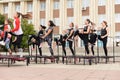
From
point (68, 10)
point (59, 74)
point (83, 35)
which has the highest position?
point (68, 10)

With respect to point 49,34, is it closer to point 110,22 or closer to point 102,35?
point 102,35

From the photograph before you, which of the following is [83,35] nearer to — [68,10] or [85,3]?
[85,3]

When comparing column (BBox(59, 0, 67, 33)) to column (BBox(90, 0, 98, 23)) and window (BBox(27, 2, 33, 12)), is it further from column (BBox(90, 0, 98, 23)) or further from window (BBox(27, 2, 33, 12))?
window (BBox(27, 2, 33, 12))

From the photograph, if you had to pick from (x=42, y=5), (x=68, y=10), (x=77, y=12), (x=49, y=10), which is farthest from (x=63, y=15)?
(x=42, y=5)

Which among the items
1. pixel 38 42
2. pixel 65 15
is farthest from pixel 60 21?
pixel 38 42

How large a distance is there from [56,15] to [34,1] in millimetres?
6037

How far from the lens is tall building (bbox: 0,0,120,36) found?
61094mm

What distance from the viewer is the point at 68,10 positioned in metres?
66.1

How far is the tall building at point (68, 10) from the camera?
61.1 m

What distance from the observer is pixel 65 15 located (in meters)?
65.9

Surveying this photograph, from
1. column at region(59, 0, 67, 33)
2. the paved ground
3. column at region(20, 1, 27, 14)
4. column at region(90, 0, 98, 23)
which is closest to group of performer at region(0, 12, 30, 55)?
the paved ground

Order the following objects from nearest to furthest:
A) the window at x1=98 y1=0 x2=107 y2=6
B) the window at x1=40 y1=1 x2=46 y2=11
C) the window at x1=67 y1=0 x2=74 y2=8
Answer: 1. the window at x1=98 y1=0 x2=107 y2=6
2. the window at x1=67 y1=0 x2=74 y2=8
3. the window at x1=40 y1=1 x2=46 y2=11

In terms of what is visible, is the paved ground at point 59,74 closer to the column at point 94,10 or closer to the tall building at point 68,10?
the tall building at point 68,10

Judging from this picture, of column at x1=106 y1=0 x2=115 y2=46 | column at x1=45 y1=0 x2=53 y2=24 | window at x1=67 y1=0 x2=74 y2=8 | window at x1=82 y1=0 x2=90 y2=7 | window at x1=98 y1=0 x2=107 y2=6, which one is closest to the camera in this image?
column at x1=106 y1=0 x2=115 y2=46
